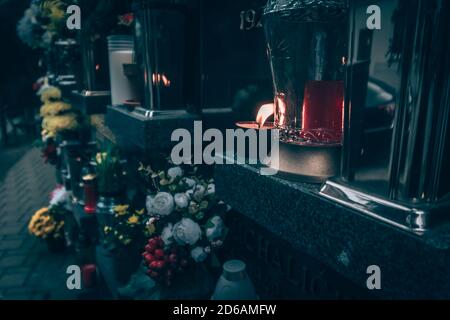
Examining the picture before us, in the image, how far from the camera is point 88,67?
10.5ft

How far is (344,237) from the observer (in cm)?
98

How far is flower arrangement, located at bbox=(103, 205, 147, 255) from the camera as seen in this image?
8.32ft

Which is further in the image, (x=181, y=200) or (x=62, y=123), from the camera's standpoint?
(x=62, y=123)

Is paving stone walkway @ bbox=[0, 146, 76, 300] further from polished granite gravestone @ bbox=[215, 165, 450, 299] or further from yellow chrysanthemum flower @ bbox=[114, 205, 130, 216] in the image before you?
polished granite gravestone @ bbox=[215, 165, 450, 299]

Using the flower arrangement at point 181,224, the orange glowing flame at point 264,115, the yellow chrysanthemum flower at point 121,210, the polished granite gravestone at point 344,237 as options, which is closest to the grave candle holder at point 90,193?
the yellow chrysanthemum flower at point 121,210

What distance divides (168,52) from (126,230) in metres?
1.20

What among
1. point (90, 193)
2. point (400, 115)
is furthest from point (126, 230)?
point (400, 115)

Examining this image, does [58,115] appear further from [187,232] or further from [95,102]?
[187,232]

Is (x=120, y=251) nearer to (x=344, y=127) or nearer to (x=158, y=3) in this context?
(x=158, y=3)

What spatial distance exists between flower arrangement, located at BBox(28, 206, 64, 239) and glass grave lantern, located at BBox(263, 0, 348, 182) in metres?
3.75
